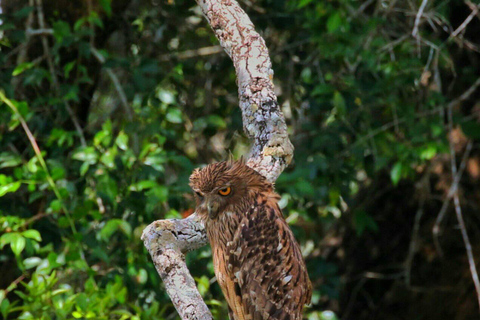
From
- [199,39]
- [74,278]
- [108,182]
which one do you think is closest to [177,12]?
[199,39]

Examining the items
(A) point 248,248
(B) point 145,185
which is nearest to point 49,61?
(B) point 145,185

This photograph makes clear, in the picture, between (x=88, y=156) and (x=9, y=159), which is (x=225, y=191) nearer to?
(x=88, y=156)

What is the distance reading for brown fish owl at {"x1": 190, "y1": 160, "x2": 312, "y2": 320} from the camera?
272 cm

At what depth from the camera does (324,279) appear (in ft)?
16.0

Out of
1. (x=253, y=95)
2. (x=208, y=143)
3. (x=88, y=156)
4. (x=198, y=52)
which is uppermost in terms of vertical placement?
(x=253, y=95)

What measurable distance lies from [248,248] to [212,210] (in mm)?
208

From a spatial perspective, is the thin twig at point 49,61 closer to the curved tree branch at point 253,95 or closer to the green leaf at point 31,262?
the green leaf at point 31,262

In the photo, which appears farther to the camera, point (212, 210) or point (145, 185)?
point (145, 185)

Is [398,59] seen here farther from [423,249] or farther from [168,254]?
[168,254]

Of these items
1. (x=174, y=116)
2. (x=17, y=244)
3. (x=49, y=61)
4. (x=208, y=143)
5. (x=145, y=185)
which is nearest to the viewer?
(x=17, y=244)

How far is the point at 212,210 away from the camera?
2.71m

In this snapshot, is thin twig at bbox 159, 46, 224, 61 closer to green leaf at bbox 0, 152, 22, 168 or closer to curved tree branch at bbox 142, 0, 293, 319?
green leaf at bbox 0, 152, 22, 168

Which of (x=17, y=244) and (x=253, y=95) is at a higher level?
(x=253, y=95)

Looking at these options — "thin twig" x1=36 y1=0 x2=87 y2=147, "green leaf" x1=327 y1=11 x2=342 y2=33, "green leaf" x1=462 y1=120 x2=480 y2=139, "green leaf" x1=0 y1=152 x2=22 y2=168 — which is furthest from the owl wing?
"green leaf" x1=462 y1=120 x2=480 y2=139
